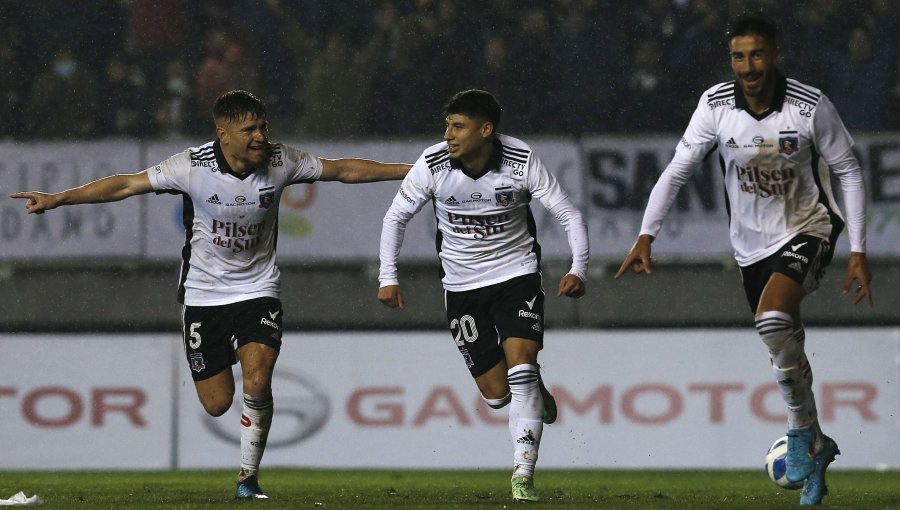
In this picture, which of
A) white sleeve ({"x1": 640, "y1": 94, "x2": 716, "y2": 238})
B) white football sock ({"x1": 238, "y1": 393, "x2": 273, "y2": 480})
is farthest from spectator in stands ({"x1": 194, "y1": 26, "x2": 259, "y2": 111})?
white sleeve ({"x1": 640, "y1": 94, "x2": 716, "y2": 238})

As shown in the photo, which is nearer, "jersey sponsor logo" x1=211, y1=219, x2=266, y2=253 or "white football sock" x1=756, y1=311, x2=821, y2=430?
"white football sock" x1=756, y1=311, x2=821, y2=430

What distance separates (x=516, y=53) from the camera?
14.2 meters

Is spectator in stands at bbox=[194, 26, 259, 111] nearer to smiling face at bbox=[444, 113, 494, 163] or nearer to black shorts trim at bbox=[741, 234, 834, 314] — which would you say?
smiling face at bbox=[444, 113, 494, 163]

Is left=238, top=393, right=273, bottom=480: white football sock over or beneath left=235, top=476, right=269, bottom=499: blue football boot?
over

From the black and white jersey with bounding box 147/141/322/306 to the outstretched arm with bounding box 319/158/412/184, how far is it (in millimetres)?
126

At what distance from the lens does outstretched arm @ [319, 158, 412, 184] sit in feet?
28.1

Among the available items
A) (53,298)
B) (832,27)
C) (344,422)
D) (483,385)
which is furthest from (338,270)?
(483,385)

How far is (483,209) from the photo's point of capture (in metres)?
8.14

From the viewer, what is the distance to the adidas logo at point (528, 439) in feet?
25.6

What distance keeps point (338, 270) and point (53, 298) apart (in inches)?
93.9

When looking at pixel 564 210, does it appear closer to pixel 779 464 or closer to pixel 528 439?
pixel 528 439

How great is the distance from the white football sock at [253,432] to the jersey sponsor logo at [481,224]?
129 cm

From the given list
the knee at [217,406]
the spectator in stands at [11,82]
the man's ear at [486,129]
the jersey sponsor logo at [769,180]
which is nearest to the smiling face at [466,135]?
the man's ear at [486,129]

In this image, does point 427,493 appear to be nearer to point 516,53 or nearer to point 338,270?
point 338,270
